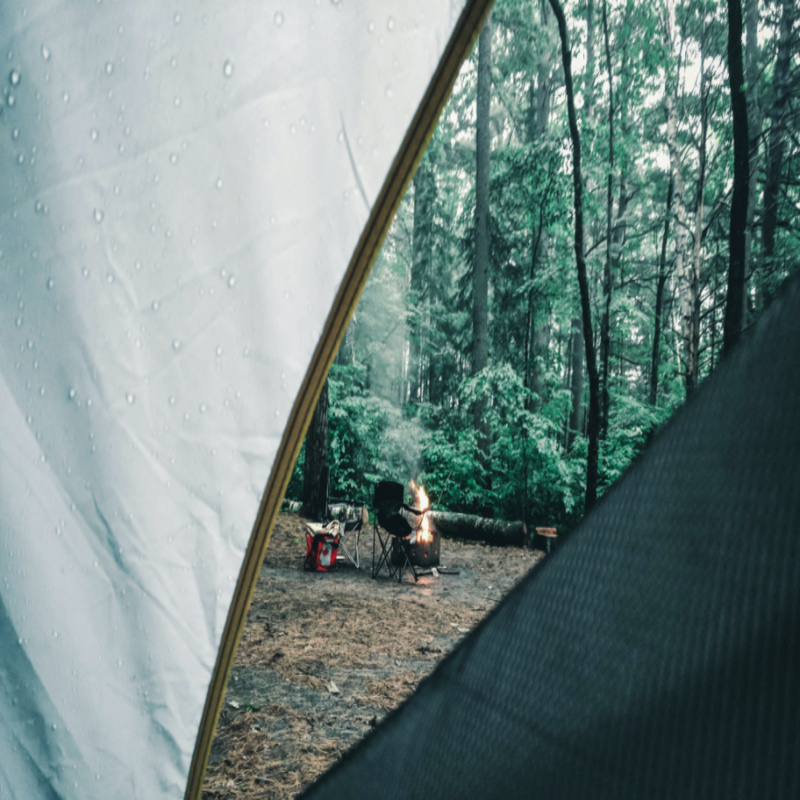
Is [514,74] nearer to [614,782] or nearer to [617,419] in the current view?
[617,419]

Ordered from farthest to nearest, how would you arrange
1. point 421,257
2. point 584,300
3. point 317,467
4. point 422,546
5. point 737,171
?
1. point 421,257
2. point 317,467
3. point 584,300
4. point 422,546
5. point 737,171

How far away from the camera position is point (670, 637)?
0.64m

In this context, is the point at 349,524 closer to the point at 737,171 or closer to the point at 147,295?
the point at 737,171

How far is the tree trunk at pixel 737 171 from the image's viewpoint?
16.5 feet

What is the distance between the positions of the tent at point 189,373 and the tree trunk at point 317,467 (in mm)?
7038

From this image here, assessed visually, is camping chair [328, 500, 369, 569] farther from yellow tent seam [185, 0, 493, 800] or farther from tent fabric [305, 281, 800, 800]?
tent fabric [305, 281, 800, 800]

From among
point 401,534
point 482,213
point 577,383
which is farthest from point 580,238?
point 577,383

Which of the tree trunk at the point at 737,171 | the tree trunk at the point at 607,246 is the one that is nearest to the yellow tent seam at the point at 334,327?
the tree trunk at the point at 737,171

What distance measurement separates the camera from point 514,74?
15289mm

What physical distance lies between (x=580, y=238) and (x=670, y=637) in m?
8.57

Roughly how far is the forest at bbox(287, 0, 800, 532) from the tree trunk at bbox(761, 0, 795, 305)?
43mm

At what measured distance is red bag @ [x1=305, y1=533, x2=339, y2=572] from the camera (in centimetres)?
612

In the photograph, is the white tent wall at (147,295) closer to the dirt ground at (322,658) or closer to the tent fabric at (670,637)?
the tent fabric at (670,637)

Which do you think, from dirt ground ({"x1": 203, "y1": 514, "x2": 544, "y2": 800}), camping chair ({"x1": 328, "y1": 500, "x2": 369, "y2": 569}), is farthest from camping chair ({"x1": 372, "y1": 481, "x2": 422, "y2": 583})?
camping chair ({"x1": 328, "y1": 500, "x2": 369, "y2": 569})
